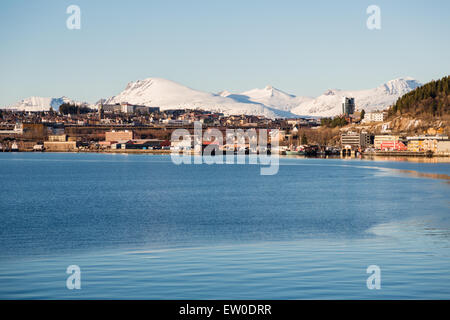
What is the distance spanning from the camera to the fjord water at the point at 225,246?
852cm

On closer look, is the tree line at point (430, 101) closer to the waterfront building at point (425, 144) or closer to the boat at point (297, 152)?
the waterfront building at point (425, 144)

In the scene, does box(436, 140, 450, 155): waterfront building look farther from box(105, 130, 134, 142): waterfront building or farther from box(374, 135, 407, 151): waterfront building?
box(105, 130, 134, 142): waterfront building

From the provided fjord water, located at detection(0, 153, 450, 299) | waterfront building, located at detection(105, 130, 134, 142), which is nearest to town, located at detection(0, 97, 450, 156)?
waterfront building, located at detection(105, 130, 134, 142)

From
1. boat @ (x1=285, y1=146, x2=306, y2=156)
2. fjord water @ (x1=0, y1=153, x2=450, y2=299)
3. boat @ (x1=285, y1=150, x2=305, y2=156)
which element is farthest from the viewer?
boat @ (x1=285, y1=146, x2=306, y2=156)

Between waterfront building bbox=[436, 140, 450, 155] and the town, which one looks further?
the town

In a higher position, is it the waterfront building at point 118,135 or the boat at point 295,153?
the waterfront building at point 118,135

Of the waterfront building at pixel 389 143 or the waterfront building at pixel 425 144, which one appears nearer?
the waterfront building at pixel 425 144

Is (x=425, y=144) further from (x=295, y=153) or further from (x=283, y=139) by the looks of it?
(x=283, y=139)

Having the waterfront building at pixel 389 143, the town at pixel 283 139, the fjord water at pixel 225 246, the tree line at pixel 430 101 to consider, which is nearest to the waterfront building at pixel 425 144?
the town at pixel 283 139

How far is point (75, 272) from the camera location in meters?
9.45

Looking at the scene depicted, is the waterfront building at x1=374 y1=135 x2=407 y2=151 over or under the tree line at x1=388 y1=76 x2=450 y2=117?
under

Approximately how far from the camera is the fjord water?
27.9ft

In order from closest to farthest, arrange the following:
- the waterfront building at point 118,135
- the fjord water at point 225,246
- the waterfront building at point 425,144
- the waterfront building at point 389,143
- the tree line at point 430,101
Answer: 1. the fjord water at point 225,246
2. the waterfront building at point 425,144
3. the waterfront building at point 389,143
4. the tree line at point 430,101
5. the waterfront building at point 118,135

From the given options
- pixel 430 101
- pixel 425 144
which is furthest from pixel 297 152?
pixel 430 101
